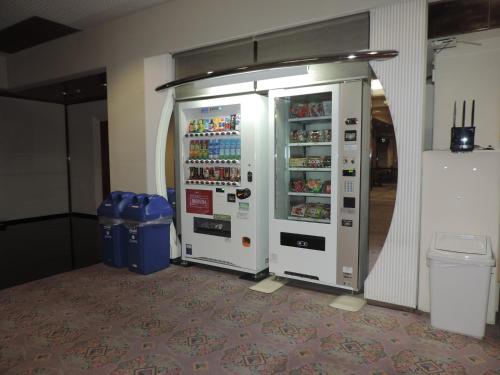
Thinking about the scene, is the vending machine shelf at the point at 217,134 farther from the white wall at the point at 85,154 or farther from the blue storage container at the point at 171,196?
the white wall at the point at 85,154

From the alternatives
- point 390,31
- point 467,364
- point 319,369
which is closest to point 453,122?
point 390,31

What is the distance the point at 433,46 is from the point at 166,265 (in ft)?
12.5

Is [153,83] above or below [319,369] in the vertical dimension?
above

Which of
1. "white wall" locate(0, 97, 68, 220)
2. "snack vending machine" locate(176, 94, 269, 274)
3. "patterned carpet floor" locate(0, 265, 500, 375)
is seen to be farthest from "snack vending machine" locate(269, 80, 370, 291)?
"white wall" locate(0, 97, 68, 220)

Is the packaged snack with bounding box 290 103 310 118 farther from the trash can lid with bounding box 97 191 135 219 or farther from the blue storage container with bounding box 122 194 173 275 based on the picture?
the trash can lid with bounding box 97 191 135 219

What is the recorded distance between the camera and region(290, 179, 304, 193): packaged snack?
161 inches

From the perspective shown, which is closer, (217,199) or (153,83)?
(217,199)

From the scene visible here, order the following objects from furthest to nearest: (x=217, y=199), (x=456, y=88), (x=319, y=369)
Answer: (x=217, y=199) < (x=456, y=88) < (x=319, y=369)

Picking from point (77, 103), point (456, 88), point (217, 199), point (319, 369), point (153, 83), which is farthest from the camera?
point (77, 103)

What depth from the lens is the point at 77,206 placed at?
30.6ft

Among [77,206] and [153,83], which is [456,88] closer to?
[153,83]

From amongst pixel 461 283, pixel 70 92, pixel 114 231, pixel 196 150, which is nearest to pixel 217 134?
pixel 196 150

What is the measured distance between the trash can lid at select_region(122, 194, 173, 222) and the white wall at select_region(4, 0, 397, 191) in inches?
20.7

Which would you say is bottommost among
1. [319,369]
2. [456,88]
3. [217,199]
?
[319,369]
